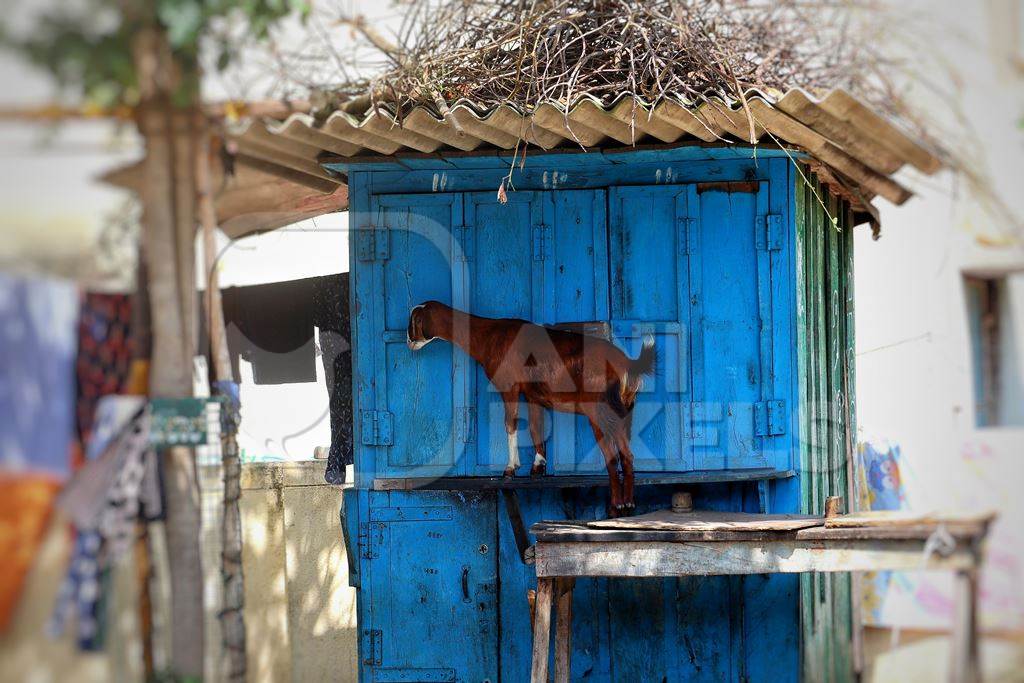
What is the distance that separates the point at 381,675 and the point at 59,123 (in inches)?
145

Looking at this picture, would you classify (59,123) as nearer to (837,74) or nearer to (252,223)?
(252,223)

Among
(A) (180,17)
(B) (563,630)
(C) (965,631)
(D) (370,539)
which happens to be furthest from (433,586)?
(A) (180,17)

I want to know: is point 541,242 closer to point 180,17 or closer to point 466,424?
point 466,424

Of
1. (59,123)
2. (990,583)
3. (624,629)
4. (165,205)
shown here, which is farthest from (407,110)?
(990,583)

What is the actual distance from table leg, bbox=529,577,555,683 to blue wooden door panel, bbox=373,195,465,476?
126 centimetres

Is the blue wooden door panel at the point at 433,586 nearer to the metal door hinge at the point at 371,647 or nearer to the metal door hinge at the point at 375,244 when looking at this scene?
the metal door hinge at the point at 371,647

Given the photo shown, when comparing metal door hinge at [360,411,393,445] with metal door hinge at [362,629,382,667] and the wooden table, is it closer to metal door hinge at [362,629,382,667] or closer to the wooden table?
metal door hinge at [362,629,382,667]

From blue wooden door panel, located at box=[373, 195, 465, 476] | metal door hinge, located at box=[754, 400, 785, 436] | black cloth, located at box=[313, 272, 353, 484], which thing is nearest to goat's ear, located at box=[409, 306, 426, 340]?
blue wooden door panel, located at box=[373, 195, 465, 476]

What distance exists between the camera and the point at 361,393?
6.51m

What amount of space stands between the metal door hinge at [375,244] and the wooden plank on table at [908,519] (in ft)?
9.94

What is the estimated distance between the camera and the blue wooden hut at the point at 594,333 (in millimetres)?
6176

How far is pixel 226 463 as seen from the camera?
544cm

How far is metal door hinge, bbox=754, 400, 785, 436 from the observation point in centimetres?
616

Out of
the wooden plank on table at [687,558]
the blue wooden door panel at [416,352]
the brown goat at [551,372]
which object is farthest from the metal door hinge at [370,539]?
the wooden plank on table at [687,558]
